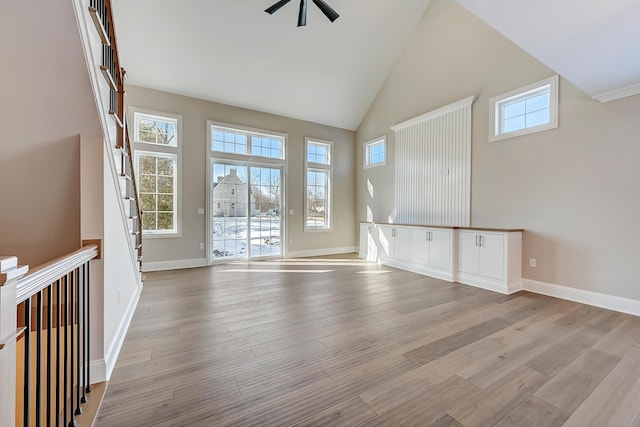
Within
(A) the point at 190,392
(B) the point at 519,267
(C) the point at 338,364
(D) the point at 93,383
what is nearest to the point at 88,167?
(D) the point at 93,383

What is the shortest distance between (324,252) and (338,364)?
16.6 ft

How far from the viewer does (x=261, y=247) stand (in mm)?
6293

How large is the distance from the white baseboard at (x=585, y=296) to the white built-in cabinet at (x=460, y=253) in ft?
0.64

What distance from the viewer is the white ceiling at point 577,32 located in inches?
82.0

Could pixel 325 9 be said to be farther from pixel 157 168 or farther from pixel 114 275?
pixel 157 168

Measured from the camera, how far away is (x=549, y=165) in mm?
3691

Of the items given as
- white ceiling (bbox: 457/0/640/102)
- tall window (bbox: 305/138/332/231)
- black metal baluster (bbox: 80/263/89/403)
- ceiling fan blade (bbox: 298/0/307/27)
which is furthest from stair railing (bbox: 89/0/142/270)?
tall window (bbox: 305/138/332/231)

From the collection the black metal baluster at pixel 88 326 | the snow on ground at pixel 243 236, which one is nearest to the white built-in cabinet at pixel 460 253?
the snow on ground at pixel 243 236

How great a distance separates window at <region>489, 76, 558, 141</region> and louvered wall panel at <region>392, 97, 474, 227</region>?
44 centimetres

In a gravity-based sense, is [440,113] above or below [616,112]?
above

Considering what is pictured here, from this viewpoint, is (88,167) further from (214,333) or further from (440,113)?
(440,113)

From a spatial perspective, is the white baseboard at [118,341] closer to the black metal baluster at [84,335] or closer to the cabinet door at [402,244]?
the black metal baluster at [84,335]

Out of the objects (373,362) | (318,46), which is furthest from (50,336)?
(318,46)

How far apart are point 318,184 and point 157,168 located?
3.58 metres
